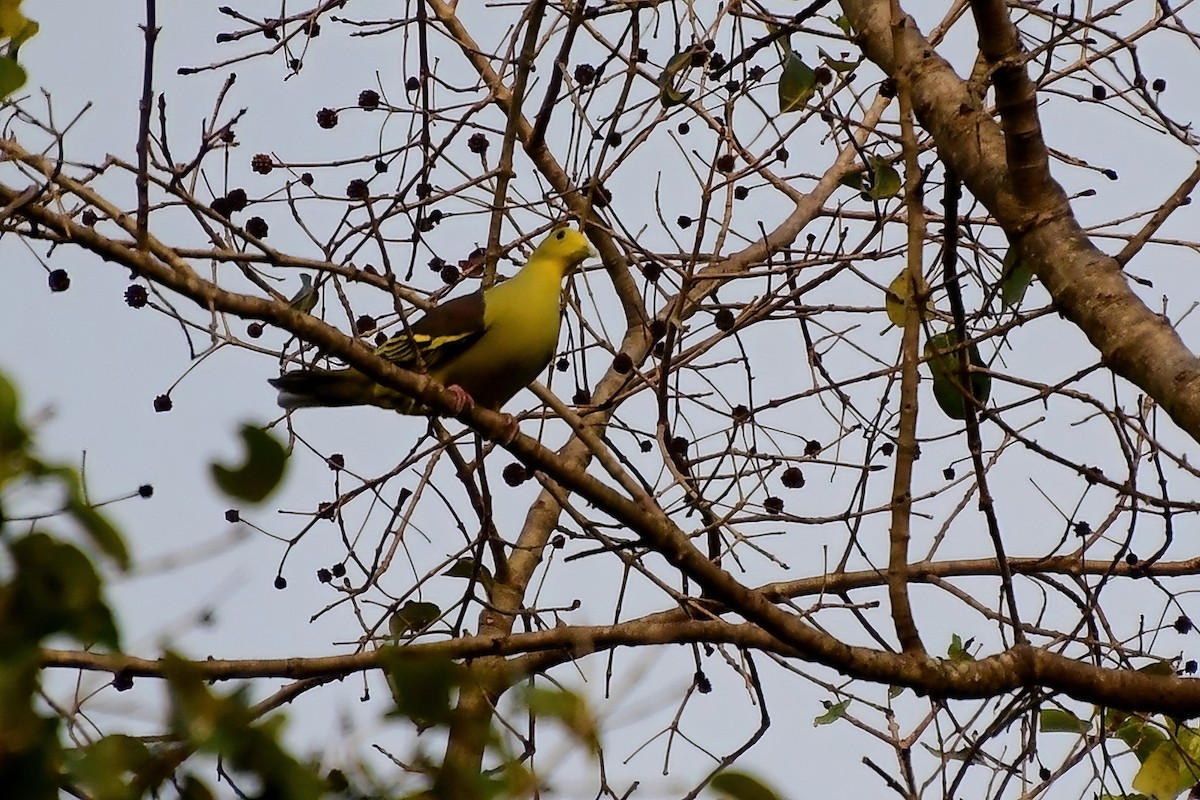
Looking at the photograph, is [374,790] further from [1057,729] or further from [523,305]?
[523,305]

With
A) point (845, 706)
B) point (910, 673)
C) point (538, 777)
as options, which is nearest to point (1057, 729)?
point (845, 706)

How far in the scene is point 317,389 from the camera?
3.90 m

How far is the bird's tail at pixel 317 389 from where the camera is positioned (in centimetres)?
383

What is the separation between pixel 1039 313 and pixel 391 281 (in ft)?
4.68

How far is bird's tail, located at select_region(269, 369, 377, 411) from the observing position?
3826mm

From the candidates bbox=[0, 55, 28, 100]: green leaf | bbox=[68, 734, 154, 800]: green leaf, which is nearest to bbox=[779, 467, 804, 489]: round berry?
bbox=[0, 55, 28, 100]: green leaf

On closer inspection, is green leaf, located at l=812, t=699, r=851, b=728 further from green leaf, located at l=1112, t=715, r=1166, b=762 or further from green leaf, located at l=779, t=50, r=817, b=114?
green leaf, located at l=779, t=50, r=817, b=114

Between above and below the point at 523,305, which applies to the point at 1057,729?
below

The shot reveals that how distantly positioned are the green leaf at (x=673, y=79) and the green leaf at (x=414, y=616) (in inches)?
56.1

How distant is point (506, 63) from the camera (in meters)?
3.92

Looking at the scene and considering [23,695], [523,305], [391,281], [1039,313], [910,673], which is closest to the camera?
[23,695]

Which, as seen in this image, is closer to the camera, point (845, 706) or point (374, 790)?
point (374, 790)

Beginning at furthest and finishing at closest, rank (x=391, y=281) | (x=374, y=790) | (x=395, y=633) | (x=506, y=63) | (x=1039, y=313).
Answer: (x=506, y=63), (x=395, y=633), (x=1039, y=313), (x=391, y=281), (x=374, y=790)

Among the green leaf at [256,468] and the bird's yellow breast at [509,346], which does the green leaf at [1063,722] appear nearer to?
the bird's yellow breast at [509,346]
